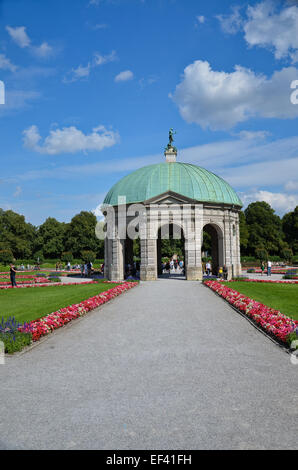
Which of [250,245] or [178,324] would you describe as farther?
[250,245]

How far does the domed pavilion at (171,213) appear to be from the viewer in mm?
35719

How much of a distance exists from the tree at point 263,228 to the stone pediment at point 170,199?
48.5 metres

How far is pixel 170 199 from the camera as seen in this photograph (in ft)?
117

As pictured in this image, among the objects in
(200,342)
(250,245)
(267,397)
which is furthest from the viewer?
(250,245)

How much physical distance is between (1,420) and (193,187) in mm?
32186

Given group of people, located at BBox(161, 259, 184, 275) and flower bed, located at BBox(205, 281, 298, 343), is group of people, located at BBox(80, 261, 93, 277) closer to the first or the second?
group of people, located at BBox(161, 259, 184, 275)

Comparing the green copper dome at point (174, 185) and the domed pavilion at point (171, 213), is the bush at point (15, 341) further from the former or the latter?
the green copper dome at point (174, 185)

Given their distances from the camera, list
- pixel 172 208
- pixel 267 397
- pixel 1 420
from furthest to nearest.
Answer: pixel 172 208 → pixel 267 397 → pixel 1 420

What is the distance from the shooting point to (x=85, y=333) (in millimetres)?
12875

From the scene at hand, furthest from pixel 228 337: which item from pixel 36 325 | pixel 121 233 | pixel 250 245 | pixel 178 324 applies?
pixel 250 245

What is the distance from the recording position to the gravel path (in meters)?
5.56

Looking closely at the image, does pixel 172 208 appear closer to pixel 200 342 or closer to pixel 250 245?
pixel 200 342

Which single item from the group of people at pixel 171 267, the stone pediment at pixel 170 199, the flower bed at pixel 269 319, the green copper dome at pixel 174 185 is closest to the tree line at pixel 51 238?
the group of people at pixel 171 267

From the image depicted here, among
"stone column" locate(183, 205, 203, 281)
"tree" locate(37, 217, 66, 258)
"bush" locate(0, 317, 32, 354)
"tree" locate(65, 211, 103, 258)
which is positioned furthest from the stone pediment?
"tree" locate(37, 217, 66, 258)
